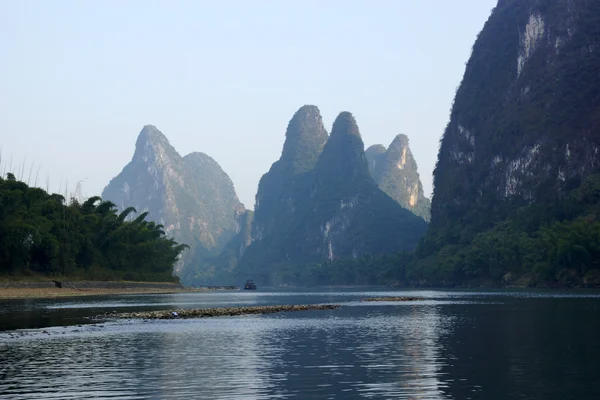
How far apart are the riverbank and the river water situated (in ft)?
161

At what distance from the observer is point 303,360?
34.8m

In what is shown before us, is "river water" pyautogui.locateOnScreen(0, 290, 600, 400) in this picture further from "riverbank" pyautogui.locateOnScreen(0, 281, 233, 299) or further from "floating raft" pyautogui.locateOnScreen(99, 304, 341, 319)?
"riverbank" pyautogui.locateOnScreen(0, 281, 233, 299)

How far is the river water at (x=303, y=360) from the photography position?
2598 cm

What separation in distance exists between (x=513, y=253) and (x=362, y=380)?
151 metres

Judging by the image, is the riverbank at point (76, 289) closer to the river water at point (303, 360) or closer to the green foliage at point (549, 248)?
the river water at point (303, 360)

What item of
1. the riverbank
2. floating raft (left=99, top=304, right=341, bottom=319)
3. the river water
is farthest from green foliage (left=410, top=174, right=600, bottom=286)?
the river water

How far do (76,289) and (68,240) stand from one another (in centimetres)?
872

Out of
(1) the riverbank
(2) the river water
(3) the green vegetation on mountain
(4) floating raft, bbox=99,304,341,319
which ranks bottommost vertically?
(2) the river water

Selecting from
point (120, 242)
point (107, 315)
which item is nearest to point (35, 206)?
point (120, 242)

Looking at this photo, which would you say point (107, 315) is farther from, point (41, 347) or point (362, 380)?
point (362, 380)

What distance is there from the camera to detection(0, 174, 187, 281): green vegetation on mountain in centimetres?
10994

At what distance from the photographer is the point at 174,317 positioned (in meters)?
65.9

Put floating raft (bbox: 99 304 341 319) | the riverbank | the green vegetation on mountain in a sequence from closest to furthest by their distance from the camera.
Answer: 1. floating raft (bbox: 99 304 341 319)
2. the riverbank
3. the green vegetation on mountain

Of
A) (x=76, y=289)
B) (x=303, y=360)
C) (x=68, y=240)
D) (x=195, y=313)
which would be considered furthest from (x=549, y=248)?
(x=303, y=360)
